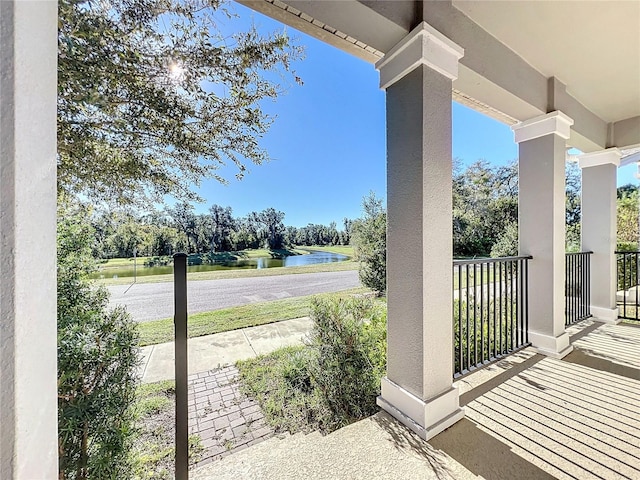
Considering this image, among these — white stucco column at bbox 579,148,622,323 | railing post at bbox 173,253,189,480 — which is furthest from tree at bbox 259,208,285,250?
white stucco column at bbox 579,148,622,323

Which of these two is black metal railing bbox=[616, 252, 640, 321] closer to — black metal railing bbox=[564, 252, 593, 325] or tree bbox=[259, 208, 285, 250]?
black metal railing bbox=[564, 252, 593, 325]

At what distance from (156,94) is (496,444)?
2957 millimetres

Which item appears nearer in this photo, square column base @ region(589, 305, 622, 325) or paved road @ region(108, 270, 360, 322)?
paved road @ region(108, 270, 360, 322)

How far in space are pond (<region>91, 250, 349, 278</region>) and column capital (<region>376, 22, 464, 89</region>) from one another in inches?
60.9

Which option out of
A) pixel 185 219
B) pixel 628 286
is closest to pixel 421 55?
pixel 185 219

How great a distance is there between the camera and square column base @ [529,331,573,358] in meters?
2.78

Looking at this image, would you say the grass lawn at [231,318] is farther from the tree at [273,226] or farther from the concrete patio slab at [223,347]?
the tree at [273,226]

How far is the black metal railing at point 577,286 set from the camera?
12.3 feet

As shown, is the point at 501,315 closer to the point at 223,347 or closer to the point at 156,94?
the point at 223,347

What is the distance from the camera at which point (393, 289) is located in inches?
76.2

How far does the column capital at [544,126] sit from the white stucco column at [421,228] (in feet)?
5.45

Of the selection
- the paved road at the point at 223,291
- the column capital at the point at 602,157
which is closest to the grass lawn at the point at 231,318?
the paved road at the point at 223,291

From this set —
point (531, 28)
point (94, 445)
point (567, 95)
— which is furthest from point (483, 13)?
point (94, 445)

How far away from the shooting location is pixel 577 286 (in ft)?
12.7
